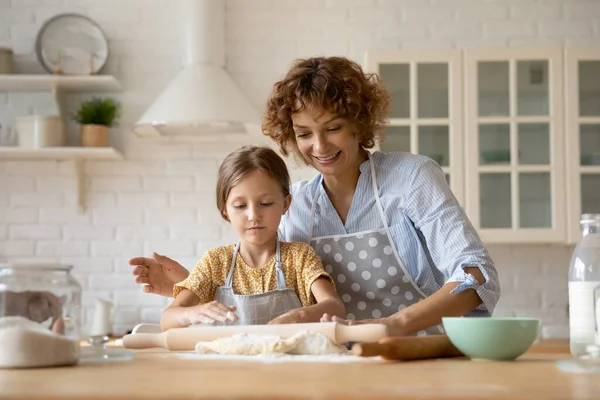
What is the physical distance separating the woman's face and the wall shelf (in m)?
2.44

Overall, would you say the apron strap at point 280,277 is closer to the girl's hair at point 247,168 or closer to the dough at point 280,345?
the girl's hair at point 247,168

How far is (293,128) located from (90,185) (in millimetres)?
2676

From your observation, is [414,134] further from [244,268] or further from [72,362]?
[72,362]

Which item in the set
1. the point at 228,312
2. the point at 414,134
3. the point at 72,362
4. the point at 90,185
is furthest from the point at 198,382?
the point at 90,185

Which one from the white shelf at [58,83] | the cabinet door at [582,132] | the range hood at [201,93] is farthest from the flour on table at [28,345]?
the cabinet door at [582,132]

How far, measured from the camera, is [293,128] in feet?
8.23

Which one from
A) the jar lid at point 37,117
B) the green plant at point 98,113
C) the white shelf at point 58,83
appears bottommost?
the jar lid at point 37,117

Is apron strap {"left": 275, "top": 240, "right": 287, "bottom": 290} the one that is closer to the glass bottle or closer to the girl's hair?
the girl's hair

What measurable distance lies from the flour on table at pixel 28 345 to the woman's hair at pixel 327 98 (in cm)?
117

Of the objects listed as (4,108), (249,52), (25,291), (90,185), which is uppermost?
(249,52)

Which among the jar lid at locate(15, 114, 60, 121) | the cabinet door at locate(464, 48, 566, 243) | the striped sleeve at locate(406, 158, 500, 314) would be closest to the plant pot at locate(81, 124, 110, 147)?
the jar lid at locate(15, 114, 60, 121)

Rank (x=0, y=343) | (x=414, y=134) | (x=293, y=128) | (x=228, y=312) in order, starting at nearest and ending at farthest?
1. (x=0, y=343)
2. (x=228, y=312)
3. (x=293, y=128)
4. (x=414, y=134)

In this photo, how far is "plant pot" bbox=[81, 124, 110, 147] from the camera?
4.73 m

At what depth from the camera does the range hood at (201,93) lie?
4496 millimetres
